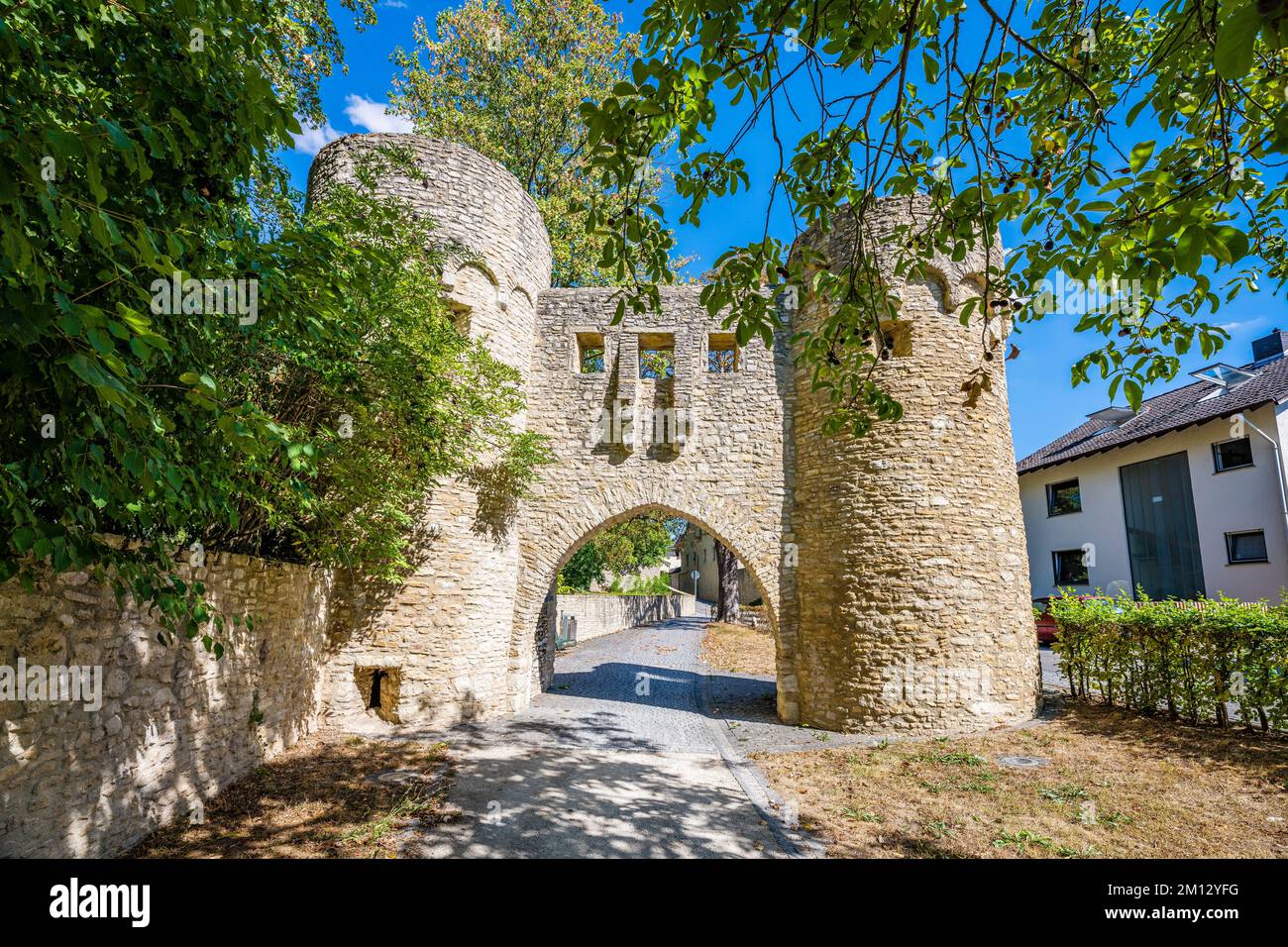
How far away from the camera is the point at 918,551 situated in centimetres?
843

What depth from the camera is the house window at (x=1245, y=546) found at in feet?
42.8

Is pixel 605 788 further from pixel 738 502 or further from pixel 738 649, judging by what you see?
pixel 738 649

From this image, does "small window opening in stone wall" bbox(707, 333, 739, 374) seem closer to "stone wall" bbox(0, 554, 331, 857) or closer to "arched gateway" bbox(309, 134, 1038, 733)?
"arched gateway" bbox(309, 134, 1038, 733)

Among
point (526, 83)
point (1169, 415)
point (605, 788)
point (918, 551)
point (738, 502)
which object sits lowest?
point (605, 788)

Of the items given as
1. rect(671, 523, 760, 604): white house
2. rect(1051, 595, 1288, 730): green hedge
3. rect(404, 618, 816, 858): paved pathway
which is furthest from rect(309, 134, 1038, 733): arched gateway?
rect(671, 523, 760, 604): white house

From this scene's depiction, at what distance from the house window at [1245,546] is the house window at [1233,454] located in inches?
59.5

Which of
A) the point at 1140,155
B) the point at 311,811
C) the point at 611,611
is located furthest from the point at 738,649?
the point at 1140,155

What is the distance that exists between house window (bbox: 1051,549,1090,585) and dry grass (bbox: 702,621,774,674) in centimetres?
896

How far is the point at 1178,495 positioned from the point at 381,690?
18166mm

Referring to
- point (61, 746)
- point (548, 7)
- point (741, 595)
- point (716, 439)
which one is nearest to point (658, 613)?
point (741, 595)

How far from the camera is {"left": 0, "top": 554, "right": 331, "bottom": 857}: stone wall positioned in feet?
11.0

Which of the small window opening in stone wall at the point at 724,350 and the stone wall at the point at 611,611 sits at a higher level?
the small window opening in stone wall at the point at 724,350

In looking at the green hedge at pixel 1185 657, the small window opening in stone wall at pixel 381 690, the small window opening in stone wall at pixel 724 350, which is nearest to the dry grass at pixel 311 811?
the small window opening in stone wall at pixel 381 690

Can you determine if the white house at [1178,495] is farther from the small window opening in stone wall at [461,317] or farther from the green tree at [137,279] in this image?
the green tree at [137,279]
